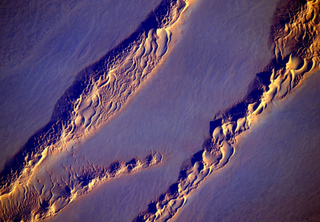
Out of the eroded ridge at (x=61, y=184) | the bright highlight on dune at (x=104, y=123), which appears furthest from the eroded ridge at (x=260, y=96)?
the eroded ridge at (x=61, y=184)

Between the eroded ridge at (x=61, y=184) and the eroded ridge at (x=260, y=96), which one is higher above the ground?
the eroded ridge at (x=61, y=184)

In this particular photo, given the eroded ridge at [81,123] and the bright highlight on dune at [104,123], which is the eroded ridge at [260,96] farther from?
the eroded ridge at [81,123]

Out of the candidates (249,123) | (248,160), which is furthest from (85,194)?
(249,123)

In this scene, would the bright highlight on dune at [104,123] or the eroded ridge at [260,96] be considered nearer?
the eroded ridge at [260,96]

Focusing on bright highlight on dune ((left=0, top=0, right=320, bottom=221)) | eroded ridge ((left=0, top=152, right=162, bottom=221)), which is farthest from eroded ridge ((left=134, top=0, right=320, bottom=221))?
eroded ridge ((left=0, top=152, right=162, bottom=221))

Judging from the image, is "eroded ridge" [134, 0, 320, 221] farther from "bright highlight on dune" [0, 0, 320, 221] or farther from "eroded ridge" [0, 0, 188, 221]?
"eroded ridge" [0, 0, 188, 221]

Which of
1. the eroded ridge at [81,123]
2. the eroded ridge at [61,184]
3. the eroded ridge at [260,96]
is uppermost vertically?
the eroded ridge at [81,123]
